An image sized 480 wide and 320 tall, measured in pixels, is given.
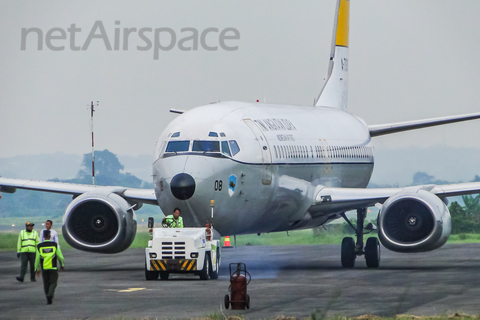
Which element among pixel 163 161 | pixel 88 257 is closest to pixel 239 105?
pixel 163 161

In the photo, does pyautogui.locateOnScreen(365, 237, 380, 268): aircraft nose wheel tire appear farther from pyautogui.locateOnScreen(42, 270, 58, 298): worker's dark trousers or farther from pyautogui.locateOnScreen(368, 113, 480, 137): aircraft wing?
pyautogui.locateOnScreen(42, 270, 58, 298): worker's dark trousers

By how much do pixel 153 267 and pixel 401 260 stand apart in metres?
13.6

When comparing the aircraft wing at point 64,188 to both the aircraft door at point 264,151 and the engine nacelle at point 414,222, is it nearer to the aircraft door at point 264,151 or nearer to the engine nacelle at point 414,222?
the aircraft door at point 264,151

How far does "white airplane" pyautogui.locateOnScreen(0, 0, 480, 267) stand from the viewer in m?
24.5

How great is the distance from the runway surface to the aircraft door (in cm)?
274

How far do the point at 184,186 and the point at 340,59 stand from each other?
863 inches

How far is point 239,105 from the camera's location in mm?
28391

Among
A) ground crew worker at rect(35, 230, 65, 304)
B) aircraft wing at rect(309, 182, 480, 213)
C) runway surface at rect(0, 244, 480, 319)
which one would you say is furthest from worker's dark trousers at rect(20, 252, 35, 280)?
aircraft wing at rect(309, 182, 480, 213)

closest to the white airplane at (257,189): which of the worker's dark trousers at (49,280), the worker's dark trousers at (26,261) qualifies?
the worker's dark trousers at (26,261)

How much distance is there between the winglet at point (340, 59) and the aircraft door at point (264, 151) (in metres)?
15.4

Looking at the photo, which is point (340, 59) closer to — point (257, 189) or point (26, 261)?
point (257, 189)

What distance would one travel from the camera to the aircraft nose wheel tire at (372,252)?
99.2 feet

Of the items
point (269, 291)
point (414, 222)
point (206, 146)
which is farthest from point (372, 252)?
point (269, 291)

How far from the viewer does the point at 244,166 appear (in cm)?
2531
